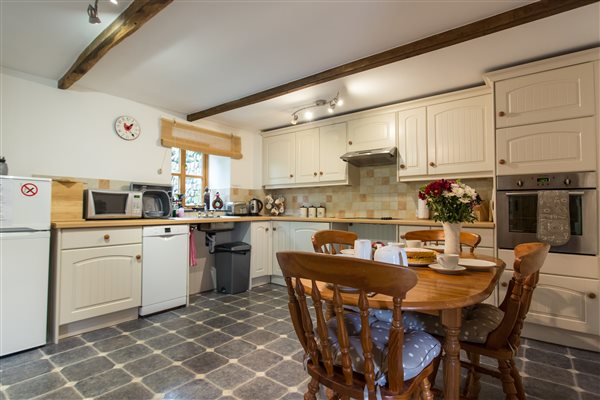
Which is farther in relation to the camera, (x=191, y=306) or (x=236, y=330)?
(x=191, y=306)

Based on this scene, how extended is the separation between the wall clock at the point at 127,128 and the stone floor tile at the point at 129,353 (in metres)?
2.12

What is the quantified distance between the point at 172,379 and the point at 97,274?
47.8 inches

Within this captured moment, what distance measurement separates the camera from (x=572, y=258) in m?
2.16

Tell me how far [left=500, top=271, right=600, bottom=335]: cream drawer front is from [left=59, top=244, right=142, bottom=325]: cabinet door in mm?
3323

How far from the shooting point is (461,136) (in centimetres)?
289

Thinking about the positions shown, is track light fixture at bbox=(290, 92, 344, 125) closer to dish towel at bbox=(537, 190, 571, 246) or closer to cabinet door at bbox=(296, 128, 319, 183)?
cabinet door at bbox=(296, 128, 319, 183)

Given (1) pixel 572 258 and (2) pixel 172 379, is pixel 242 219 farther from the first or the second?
(1) pixel 572 258

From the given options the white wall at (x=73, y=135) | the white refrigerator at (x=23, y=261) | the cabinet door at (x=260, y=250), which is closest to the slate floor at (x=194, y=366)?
the white refrigerator at (x=23, y=261)

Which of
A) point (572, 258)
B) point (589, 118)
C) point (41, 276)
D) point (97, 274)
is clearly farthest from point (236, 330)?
point (589, 118)

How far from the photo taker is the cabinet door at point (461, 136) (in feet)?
9.09

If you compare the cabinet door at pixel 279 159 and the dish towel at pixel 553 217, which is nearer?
the dish towel at pixel 553 217

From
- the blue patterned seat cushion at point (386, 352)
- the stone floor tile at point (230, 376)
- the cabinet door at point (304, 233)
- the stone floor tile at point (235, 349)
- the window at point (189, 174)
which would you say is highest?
the window at point (189, 174)

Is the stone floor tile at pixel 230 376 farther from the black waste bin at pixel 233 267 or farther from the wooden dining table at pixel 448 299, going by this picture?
the black waste bin at pixel 233 267

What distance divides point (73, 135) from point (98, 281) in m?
1.45
